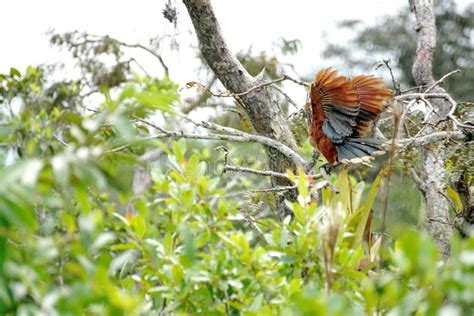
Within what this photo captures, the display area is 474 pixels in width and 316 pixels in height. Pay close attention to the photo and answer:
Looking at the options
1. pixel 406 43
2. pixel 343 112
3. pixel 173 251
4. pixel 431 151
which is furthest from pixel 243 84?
pixel 406 43

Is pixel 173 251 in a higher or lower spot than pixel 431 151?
higher

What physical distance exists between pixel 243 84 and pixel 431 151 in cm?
60

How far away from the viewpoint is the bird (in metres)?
2.25

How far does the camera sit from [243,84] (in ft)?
7.99

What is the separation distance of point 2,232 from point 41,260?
0.09 meters

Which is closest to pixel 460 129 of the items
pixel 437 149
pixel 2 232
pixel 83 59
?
pixel 437 149

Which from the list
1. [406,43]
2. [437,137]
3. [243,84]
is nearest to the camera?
[437,137]

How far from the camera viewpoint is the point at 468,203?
231cm

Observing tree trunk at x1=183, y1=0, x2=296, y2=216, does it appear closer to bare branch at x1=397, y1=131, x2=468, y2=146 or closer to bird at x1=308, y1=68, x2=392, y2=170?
bird at x1=308, y1=68, x2=392, y2=170

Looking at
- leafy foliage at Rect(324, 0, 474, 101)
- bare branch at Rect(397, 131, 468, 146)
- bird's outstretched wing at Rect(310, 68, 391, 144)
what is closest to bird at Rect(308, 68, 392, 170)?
bird's outstretched wing at Rect(310, 68, 391, 144)

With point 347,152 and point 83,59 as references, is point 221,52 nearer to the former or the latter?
point 347,152

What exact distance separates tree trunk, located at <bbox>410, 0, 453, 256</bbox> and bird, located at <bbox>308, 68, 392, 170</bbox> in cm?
16

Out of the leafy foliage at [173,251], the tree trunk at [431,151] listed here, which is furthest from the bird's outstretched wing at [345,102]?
the leafy foliage at [173,251]

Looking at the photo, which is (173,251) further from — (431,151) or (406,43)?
(406,43)
